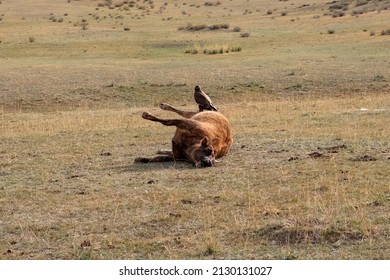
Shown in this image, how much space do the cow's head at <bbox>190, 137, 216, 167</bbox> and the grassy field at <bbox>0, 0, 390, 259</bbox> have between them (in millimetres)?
164

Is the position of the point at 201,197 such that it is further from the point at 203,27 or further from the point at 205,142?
the point at 203,27

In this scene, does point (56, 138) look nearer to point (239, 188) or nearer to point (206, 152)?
point (206, 152)

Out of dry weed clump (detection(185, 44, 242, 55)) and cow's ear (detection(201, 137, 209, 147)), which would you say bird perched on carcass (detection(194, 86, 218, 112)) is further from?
dry weed clump (detection(185, 44, 242, 55))

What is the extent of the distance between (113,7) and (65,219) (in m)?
73.2

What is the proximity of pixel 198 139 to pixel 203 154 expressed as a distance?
0.33 m

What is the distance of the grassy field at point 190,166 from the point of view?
8336 millimetres

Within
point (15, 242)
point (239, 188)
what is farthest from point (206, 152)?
point (15, 242)

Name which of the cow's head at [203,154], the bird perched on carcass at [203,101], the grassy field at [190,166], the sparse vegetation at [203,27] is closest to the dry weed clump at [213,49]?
the grassy field at [190,166]

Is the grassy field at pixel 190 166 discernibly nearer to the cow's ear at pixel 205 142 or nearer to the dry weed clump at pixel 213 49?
the dry weed clump at pixel 213 49

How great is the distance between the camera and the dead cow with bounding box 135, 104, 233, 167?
12.5 meters

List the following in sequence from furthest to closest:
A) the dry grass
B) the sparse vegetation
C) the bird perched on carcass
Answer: the sparse vegetation, the bird perched on carcass, the dry grass

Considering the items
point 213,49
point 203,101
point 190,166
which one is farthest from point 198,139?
point 213,49

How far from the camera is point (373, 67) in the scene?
3166cm

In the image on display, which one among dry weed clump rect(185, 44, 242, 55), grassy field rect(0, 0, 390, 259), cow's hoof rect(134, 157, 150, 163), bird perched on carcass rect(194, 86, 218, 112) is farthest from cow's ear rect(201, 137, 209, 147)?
dry weed clump rect(185, 44, 242, 55)
